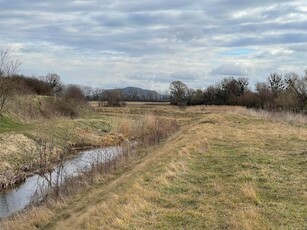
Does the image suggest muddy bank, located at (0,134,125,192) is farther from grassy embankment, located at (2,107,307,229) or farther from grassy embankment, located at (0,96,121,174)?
grassy embankment, located at (2,107,307,229)

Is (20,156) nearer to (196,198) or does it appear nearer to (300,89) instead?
(196,198)

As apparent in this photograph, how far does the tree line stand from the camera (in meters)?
59.1

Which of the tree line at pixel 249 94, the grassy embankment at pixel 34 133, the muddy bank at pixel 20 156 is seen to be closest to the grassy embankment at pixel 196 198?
the muddy bank at pixel 20 156

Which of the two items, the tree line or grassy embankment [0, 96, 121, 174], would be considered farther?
the tree line

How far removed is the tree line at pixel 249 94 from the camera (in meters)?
59.1

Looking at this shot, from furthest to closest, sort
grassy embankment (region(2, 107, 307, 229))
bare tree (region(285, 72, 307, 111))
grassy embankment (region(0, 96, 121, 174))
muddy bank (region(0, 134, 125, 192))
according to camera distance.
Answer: bare tree (region(285, 72, 307, 111)), grassy embankment (region(0, 96, 121, 174)), muddy bank (region(0, 134, 125, 192)), grassy embankment (region(2, 107, 307, 229))

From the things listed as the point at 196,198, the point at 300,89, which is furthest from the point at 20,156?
the point at 300,89

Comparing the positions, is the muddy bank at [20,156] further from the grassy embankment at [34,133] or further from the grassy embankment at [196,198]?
the grassy embankment at [196,198]

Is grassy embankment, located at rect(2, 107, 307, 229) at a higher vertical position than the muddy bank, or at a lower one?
higher

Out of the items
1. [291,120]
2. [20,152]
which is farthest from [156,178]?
[291,120]

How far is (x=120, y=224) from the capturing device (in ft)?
28.1

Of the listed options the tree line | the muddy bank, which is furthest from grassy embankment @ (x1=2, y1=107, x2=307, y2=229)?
the tree line

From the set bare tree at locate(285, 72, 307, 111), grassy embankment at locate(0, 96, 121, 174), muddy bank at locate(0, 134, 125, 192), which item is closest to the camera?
muddy bank at locate(0, 134, 125, 192)

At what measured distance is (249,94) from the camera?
76188 millimetres
